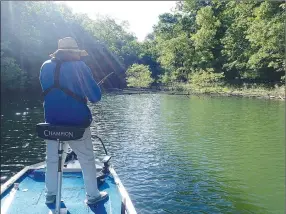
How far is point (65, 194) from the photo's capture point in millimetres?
5105

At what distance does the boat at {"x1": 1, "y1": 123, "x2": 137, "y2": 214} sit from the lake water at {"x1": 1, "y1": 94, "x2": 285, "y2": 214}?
1023mm

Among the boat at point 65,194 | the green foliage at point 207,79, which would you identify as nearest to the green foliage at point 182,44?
the green foliage at point 207,79

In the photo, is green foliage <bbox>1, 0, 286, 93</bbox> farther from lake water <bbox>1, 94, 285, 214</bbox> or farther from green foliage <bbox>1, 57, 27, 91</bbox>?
lake water <bbox>1, 94, 285, 214</bbox>

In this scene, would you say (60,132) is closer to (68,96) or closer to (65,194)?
(68,96)

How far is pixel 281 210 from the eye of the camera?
720 cm

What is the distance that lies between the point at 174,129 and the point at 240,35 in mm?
37872

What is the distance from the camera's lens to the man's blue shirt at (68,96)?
13.4 feet

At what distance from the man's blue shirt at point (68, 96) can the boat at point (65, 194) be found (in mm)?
442

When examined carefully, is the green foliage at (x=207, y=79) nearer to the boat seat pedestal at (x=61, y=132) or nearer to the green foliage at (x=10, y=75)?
the green foliage at (x=10, y=75)

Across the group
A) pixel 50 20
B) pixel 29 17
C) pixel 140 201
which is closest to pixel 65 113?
pixel 140 201

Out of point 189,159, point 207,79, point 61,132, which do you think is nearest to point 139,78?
point 207,79

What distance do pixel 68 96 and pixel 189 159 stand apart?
25.0 feet

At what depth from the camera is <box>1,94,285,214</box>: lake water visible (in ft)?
25.0

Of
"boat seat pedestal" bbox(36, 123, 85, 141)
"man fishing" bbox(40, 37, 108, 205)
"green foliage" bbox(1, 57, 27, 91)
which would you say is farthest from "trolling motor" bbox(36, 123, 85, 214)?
"green foliage" bbox(1, 57, 27, 91)
